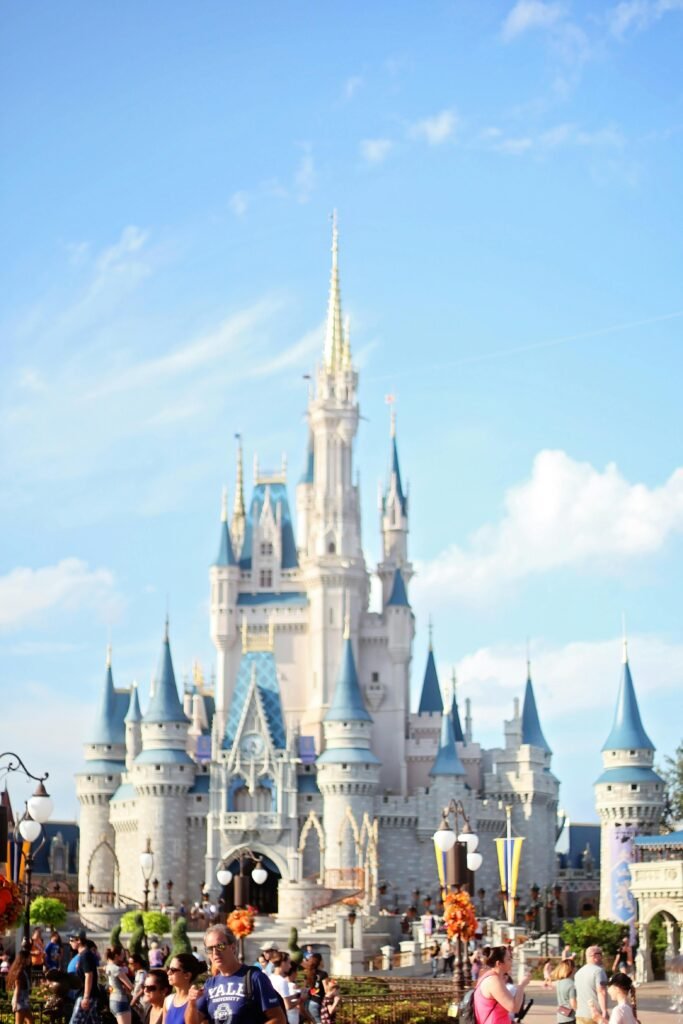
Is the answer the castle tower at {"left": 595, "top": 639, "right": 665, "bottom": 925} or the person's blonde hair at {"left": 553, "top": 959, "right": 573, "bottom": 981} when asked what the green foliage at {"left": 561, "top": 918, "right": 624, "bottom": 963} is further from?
the person's blonde hair at {"left": 553, "top": 959, "right": 573, "bottom": 981}

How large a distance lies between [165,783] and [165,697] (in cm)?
353

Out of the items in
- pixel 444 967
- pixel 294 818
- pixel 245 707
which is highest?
pixel 245 707

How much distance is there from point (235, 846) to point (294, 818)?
2.52 metres

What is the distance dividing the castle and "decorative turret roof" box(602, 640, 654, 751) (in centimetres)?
654

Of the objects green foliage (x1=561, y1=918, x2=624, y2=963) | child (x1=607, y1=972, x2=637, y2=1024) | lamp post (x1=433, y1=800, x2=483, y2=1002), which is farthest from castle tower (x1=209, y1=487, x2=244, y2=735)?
child (x1=607, y1=972, x2=637, y2=1024)

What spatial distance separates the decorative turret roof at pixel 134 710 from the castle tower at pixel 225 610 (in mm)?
3239

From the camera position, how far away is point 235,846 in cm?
6775

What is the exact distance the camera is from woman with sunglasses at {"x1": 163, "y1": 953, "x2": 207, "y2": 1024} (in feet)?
38.6

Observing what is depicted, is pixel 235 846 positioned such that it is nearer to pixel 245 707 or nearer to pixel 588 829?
pixel 245 707

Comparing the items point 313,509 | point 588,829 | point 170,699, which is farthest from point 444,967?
point 588,829

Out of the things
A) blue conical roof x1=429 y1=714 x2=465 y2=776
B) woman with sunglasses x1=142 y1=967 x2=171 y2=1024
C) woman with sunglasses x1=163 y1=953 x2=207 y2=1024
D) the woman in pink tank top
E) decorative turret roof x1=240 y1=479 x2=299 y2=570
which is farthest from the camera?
decorative turret roof x1=240 y1=479 x2=299 y2=570

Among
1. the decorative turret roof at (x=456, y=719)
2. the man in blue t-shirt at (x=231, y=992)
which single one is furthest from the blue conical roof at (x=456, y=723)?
the man in blue t-shirt at (x=231, y=992)

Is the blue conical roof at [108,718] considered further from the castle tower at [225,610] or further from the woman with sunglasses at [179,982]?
the woman with sunglasses at [179,982]

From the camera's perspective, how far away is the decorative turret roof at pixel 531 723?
73875mm
